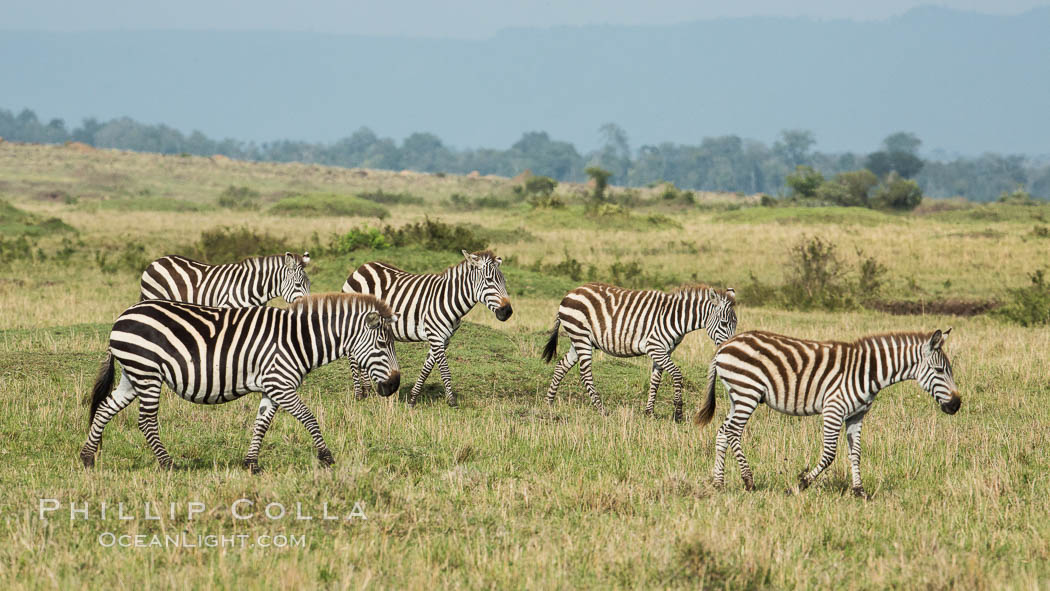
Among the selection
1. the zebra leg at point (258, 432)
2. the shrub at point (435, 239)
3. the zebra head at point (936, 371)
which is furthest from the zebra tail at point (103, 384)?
the shrub at point (435, 239)

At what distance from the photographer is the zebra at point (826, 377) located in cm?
860

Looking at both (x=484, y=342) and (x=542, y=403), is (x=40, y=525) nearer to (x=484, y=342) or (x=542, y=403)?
(x=542, y=403)

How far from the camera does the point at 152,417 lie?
910 centimetres

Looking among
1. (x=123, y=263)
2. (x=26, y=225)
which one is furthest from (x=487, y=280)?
(x=26, y=225)

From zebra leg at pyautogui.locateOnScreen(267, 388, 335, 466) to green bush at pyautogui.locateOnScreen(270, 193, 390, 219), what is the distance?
47.1 metres

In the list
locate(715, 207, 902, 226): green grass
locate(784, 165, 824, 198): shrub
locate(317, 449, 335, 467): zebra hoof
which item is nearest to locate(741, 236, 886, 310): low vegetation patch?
locate(317, 449, 335, 467): zebra hoof

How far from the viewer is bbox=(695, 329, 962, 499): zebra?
8.60 m

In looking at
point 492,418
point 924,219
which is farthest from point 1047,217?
point 492,418

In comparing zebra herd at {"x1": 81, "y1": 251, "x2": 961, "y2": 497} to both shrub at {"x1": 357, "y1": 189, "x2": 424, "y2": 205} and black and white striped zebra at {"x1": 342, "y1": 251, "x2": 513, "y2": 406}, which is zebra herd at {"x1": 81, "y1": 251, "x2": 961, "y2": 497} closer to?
black and white striped zebra at {"x1": 342, "y1": 251, "x2": 513, "y2": 406}

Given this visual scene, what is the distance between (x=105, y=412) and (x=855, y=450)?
21.3ft

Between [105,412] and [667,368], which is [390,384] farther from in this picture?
[667,368]

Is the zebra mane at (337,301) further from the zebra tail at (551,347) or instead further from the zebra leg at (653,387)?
the zebra tail at (551,347)

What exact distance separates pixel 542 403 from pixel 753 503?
5076 mm

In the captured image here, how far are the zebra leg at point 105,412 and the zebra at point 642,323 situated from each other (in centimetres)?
543
